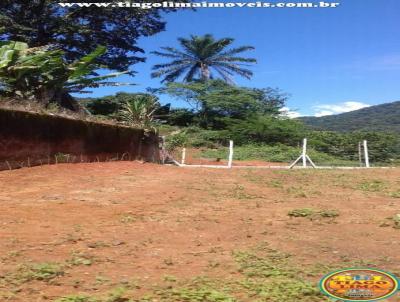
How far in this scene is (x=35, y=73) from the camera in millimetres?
13422

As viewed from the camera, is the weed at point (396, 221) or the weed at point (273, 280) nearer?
the weed at point (273, 280)

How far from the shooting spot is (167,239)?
497 cm

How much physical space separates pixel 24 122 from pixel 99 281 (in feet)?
22.9

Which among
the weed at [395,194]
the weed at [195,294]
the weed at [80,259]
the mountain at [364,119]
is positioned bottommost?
the weed at [195,294]

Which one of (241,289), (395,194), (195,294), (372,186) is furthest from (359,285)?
(372,186)

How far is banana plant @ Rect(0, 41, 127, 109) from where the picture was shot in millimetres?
12438

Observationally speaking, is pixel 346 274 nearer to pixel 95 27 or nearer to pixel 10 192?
pixel 10 192

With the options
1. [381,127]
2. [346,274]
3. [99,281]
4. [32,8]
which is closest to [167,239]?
[99,281]

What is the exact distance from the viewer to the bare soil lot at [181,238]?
11.5 feet

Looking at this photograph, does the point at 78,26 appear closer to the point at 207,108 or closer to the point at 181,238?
the point at 207,108

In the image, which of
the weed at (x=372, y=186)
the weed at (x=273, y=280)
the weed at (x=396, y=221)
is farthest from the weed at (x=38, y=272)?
the weed at (x=372, y=186)

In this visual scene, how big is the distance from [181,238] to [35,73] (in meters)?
10.0

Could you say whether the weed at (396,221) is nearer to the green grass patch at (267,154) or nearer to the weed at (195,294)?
the weed at (195,294)

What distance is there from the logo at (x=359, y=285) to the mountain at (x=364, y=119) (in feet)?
160
